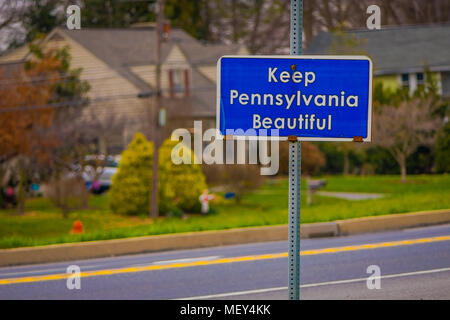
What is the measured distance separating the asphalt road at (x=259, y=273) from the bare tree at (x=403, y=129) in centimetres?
897

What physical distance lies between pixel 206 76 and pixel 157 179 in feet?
56.4

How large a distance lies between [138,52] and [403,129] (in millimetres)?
18413

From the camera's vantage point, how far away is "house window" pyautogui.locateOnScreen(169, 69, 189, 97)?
116 feet

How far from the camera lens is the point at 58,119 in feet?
90.0

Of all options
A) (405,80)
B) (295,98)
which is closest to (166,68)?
(405,80)

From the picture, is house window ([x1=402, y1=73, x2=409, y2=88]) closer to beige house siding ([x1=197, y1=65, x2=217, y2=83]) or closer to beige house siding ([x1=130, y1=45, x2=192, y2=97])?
beige house siding ([x1=130, y1=45, x2=192, y2=97])

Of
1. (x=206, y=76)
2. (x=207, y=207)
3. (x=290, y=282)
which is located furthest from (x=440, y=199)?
(x=206, y=76)

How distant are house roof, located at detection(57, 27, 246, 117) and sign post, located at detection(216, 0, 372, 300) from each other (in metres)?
30.3

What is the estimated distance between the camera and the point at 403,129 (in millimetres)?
21672

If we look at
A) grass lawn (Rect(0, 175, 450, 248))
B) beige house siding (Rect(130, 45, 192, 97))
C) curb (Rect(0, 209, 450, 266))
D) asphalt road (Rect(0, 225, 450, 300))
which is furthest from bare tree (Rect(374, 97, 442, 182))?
beige house siding (Rect(130, 45, 192, 97))

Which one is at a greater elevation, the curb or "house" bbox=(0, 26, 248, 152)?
"house" bbox=(0, 26, 248, 152)

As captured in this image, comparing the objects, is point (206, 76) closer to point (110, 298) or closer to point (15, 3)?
point (15, 3)

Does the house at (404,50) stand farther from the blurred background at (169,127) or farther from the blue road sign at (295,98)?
the blue road sign at (295,98)

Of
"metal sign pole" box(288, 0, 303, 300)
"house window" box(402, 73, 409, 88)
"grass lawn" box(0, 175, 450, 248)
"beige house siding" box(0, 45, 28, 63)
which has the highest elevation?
"beige house siding" box(0, 45, 28, 63)
